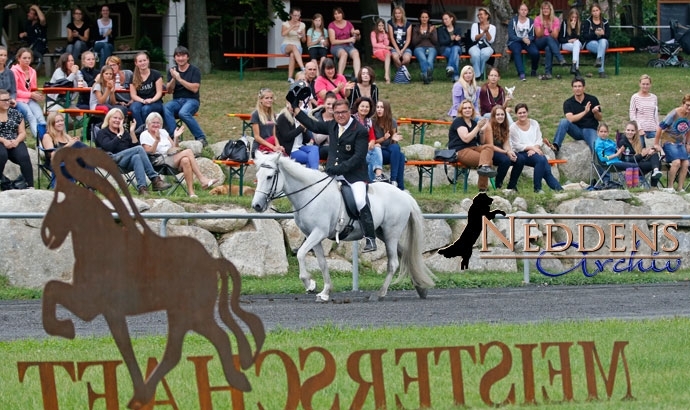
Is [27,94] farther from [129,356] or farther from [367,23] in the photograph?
[129,356]

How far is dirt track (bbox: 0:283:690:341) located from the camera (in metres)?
15.3

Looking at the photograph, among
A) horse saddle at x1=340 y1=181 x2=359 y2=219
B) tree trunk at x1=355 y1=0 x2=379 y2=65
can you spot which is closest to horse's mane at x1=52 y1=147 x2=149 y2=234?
horse saddle at x1=340 y1=181 x2=359 y2=219

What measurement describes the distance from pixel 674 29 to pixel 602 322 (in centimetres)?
2294

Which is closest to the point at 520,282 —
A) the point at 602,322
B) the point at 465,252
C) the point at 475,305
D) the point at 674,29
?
the point at 465,252

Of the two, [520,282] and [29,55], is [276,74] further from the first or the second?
[520,282]

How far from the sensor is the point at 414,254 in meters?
18.2

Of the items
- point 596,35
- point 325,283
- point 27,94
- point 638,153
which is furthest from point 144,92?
point 596,35

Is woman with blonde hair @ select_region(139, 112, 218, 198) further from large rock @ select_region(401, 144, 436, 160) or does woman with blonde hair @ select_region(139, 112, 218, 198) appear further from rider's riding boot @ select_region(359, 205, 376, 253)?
large rock @ select_region(401, 144, 436, 160)

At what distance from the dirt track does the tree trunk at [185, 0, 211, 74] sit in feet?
47.7

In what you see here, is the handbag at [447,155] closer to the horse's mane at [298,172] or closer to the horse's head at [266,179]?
the horse's mane at [298,172]

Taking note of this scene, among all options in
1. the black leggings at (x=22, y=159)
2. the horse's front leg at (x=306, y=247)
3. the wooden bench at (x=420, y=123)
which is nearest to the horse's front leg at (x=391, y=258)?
the horse's front leg at (x=306, y=247)

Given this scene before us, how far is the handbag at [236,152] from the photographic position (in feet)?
71.2

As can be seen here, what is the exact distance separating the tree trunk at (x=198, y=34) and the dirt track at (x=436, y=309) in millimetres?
14553

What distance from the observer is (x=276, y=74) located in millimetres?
33469
